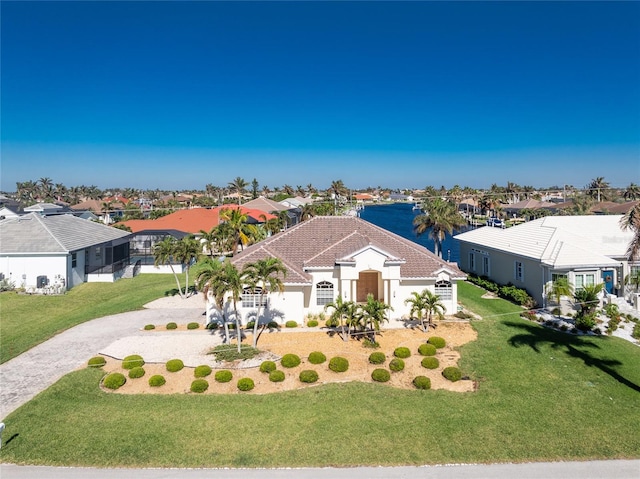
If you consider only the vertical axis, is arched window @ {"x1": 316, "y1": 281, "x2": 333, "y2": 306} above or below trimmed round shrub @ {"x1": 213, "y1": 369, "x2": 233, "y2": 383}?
above

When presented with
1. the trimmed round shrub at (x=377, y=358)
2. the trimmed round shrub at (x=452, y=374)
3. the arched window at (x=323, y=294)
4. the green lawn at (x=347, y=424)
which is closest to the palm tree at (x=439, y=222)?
the arched window at (x=323, y=294)

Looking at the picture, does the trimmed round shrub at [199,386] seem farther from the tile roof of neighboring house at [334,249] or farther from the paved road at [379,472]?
the tile roof of neighboring house at [334,249]

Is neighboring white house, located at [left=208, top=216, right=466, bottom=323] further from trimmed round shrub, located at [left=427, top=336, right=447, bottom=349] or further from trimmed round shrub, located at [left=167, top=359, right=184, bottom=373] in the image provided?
trimmed round shrub, located at [left=167, top=359, right=184, bottom=373]

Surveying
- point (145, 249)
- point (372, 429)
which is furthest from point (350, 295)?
point (145, 249)

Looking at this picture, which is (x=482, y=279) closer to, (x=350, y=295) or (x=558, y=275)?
(x=558, y=275)

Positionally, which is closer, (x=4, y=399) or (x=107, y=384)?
(x=4, y=399)

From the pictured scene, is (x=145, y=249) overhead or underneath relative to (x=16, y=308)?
overhead

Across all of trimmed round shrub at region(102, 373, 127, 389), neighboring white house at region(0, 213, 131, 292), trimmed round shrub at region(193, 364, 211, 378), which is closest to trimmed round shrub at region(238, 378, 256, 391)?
trimmed round shrub at region(193, 364, 211, 378)

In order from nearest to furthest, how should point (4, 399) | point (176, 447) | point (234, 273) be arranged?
1. point (176, 447)
2. point (4, 399)
3. point (234, 273)
